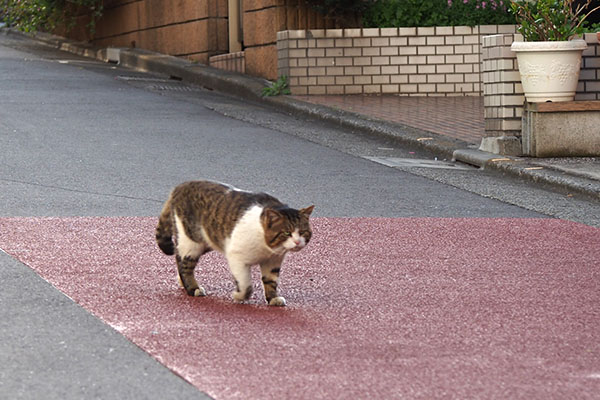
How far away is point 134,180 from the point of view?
33.8 feet

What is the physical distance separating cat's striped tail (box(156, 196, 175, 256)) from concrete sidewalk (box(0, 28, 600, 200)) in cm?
472

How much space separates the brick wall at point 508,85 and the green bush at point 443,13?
4.82 metres

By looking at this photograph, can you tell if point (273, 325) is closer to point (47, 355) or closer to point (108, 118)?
point (47, 355)

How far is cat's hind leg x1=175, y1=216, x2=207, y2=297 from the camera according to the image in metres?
6.10

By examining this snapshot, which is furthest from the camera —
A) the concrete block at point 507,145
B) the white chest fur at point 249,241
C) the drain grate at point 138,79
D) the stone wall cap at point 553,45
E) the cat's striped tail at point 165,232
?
the drain grate at point 138,79

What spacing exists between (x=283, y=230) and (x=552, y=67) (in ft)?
21.4

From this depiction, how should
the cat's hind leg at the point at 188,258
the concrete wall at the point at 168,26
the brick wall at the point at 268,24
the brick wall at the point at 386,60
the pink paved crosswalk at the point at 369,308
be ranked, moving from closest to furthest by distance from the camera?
the pink paved crosswalk at the point at 369,308, the cat's hind leg at the point at 188,258, the brick wall at the point at 386,60, the brick wall at the point at 268,24, the concrete wall at the point at 168,26

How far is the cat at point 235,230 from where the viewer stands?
5562 mm

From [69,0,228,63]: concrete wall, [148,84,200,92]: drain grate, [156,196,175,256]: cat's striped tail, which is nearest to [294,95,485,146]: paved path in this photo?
[148,84,200,92]: drain grate

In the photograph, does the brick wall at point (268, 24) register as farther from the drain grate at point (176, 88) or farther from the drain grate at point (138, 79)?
the drain grate at point (138, 79)

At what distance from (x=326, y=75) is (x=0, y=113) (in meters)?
4.89

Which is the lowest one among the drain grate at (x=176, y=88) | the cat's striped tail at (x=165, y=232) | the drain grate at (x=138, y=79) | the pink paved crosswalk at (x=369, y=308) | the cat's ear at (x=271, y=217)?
the pink paved crosswalk at (x=369, y=308)

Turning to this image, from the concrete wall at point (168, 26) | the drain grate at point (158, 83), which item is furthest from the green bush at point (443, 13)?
the concrete wall at point (168, 26)

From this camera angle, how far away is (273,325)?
18.2ft
